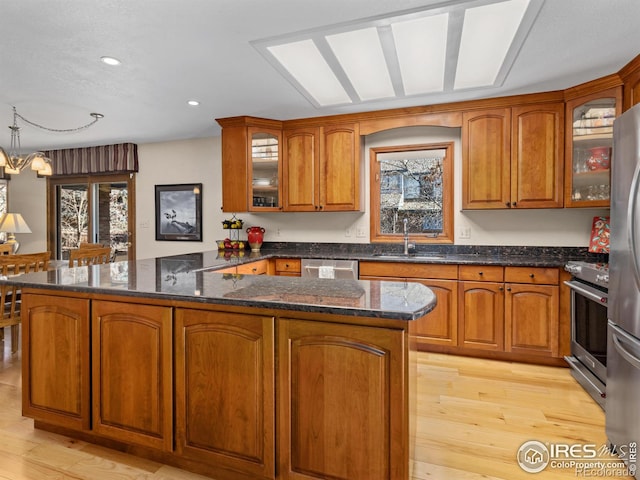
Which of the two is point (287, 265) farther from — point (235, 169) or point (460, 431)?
point (460, 431)

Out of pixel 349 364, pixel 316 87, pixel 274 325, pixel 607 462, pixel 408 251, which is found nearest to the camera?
pixel 349 364

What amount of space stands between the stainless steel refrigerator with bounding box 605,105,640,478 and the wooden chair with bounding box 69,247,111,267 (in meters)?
4.16

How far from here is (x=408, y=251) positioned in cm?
400

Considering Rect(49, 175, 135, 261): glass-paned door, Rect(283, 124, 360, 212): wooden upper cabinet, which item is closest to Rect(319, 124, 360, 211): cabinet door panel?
Rect(283, 124, 360, 212): wooden upper cabinet

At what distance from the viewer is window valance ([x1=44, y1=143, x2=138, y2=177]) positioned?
17.3 ft

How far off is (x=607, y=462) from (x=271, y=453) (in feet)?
5.64

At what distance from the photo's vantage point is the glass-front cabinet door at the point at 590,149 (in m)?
3.00

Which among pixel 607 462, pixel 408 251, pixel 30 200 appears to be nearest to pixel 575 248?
pixel 408 251

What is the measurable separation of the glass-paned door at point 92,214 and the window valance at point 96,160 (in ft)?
0.57

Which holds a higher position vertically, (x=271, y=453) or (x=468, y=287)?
(x=468, y=287)

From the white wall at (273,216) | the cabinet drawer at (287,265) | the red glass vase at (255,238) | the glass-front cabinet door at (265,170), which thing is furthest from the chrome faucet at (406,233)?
the red glass vase at (255,238)

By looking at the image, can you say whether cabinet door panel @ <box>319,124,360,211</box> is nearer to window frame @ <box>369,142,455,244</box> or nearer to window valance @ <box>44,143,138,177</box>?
window frame @ <box>369,142,455,244</box>

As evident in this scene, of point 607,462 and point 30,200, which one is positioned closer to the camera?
point 607,462

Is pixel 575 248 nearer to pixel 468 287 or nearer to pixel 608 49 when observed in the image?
pixel 468 287
